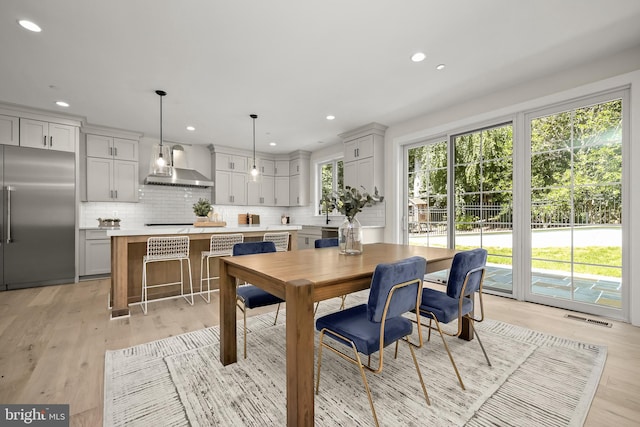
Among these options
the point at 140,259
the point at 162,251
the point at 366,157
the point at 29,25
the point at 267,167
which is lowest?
the point at 140,259

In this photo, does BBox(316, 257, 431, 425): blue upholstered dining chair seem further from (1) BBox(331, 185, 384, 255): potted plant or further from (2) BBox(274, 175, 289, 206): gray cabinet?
(2) BBox(274, 175, 289, 206): gray cabinet

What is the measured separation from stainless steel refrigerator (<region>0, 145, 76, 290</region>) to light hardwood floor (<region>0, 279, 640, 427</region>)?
327 millimetres

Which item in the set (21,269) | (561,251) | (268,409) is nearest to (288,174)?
(21,269)

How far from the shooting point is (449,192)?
4.32 metres

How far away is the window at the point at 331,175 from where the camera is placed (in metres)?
6.49

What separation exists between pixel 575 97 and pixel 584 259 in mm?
1789

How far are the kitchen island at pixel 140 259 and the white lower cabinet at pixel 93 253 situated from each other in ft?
5.38

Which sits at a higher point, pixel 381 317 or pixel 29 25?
pixel 29 25

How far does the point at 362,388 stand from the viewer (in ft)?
5.86

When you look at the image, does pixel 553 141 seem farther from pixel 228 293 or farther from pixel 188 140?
pixel 188 140

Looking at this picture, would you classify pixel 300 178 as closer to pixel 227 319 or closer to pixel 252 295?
pixel 252 295

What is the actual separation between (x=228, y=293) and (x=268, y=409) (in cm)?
82

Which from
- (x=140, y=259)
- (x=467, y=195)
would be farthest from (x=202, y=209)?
(x=467, y=195)

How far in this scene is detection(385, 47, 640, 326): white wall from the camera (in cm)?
273
